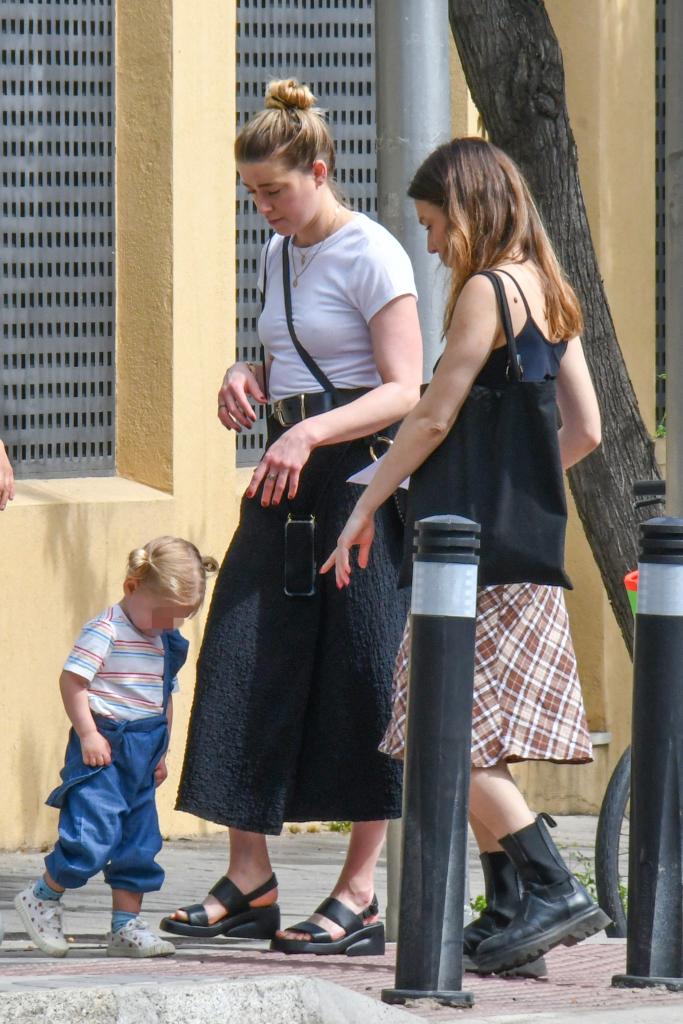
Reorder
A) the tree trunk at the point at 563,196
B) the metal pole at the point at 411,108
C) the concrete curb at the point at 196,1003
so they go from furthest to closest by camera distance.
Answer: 1. the tree trunk at the point at 563,196
2. the metal pole at the point at 411,108
3. the concrete curb at the point at 196,1003

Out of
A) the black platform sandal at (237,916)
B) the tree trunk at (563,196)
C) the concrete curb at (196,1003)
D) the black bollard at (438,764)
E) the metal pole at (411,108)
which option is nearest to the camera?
the concrete curb at (196,1003)

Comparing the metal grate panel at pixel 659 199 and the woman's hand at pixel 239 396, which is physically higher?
the metal grate panel at pixel 659 199

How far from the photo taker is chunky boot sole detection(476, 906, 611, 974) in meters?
4.71

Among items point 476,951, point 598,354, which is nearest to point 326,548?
point 476,951

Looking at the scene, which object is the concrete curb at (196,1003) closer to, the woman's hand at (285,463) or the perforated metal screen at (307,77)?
the woman's hand at (285,463)

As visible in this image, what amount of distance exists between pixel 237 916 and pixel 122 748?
524mm

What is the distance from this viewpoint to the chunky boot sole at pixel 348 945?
5172 millimetres

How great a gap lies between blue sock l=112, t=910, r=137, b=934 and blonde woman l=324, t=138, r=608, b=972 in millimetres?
997

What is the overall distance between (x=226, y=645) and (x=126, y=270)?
3.55 meters

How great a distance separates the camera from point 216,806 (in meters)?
5.18

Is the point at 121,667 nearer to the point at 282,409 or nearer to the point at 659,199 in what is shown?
the point at 282,409

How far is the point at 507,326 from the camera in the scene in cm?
471

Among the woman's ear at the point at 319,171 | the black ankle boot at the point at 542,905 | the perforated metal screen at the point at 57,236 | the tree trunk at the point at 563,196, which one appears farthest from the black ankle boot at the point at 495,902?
the perforated metal screen at the point at 57,236

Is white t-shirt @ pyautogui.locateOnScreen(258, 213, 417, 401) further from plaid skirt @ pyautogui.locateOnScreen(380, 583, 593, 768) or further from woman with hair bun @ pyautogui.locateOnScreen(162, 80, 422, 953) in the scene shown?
plaid skirt @ pyautogui.locateOnScreen(380, 583, 593, 768)
